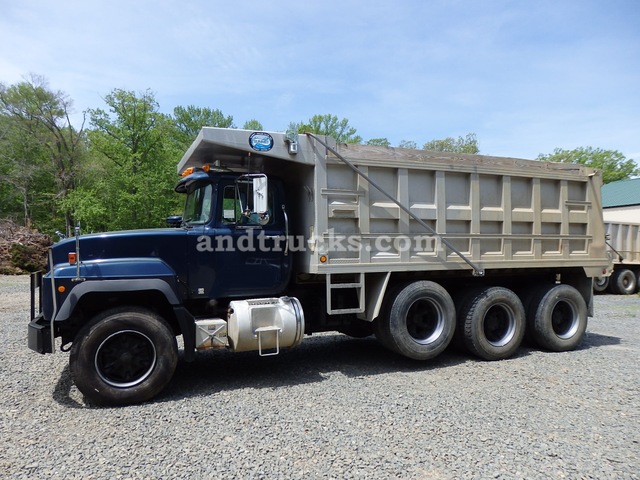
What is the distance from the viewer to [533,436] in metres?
3.71

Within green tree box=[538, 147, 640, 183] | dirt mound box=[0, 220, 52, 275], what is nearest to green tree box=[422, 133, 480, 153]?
green tree box=[538, 147, 640, 183]

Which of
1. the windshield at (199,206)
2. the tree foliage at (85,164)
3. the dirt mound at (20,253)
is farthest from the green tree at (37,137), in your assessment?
the windshield at (199,206)

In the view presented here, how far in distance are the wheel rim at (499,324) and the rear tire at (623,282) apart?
12.4 metres

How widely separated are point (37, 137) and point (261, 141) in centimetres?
3015

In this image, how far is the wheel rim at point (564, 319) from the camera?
6.93 metres

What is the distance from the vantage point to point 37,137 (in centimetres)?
2884

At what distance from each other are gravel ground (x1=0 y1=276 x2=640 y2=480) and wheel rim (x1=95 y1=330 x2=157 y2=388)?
12.3 inches

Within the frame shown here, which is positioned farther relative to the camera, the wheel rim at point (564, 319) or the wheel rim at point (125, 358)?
the wheel rim at point (564, 319)

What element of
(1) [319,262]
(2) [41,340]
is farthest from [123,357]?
(1) [319,262]

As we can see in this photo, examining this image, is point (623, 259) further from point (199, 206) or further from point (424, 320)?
point (199, 206)

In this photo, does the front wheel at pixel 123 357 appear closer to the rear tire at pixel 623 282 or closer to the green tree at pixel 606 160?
the rear tire at pixel 623 282

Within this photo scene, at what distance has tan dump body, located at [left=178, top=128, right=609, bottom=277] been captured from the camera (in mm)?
5473

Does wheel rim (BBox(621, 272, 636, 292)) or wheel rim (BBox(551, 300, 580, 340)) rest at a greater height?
wheel rim (BBox(551, 300, 580, 340))

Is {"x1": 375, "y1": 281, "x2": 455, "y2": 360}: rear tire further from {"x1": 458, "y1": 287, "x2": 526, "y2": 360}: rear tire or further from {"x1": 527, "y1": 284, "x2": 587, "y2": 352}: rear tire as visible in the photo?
{"x1": 527, "y1": 284, "x2": 587, "y2": 352}: rear tire
